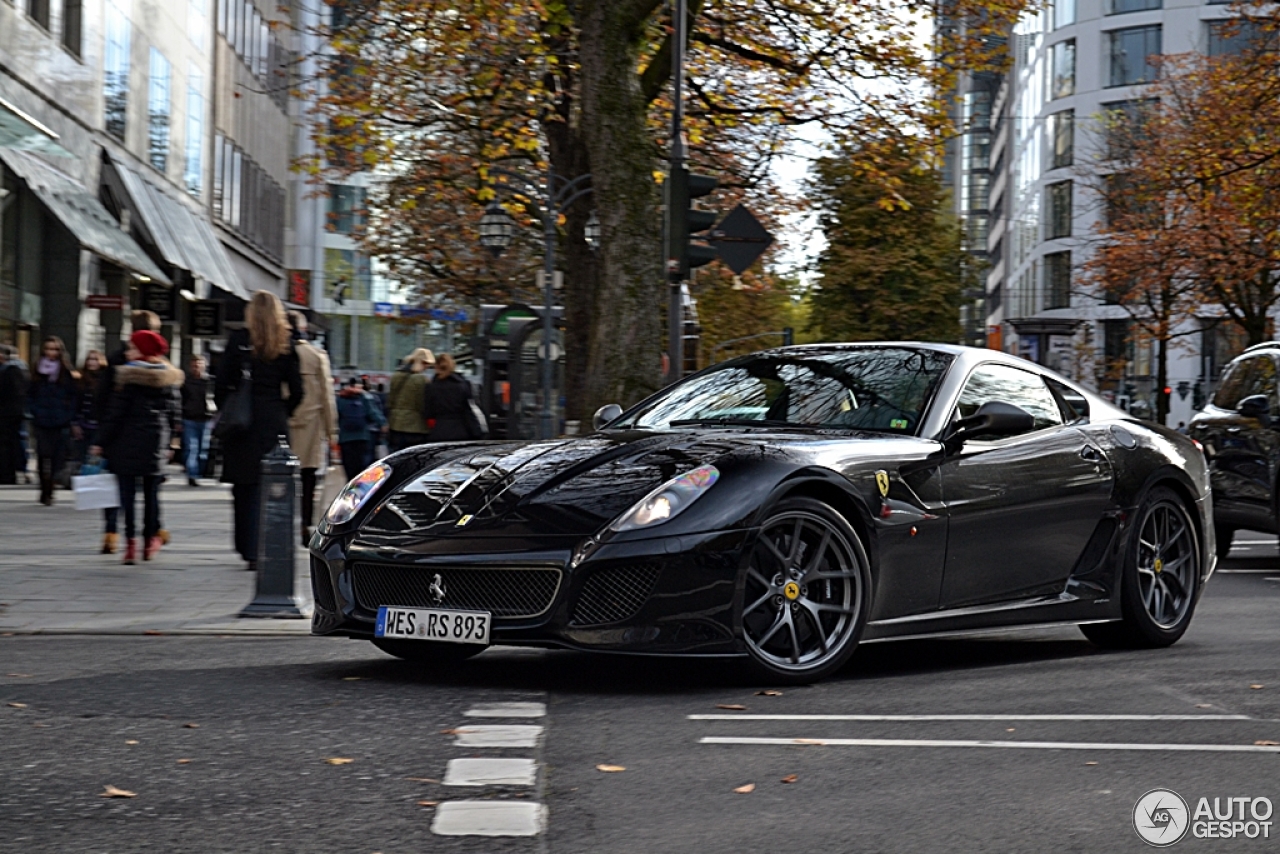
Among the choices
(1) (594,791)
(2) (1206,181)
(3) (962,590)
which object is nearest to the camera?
(1) (594,791)

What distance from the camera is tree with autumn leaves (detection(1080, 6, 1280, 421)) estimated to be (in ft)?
Answer: 80.6

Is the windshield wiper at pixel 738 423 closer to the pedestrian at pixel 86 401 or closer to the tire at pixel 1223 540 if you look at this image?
the tire at pixel 1223 540

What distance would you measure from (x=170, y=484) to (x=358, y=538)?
774 inches

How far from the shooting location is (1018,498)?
8062 mm

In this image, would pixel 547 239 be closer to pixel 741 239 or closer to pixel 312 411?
pixel 741 239

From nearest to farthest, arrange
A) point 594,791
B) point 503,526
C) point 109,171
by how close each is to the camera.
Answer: point 594,791 → point 503,526 → point 109,171

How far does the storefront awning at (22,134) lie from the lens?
75.3 ft

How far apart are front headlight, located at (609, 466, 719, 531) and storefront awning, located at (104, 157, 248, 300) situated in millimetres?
26205

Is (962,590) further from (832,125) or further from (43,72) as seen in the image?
(43,72)

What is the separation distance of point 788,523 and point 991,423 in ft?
3.87

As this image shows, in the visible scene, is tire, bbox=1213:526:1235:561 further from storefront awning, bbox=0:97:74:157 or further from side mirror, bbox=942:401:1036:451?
storefront awning, bbox=0:97:74:157

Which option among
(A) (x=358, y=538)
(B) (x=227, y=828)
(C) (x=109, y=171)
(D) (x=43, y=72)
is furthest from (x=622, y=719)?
(C) (x=109, y=171)

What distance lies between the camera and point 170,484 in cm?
2622

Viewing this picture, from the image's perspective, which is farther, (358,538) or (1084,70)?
(1084,70)
